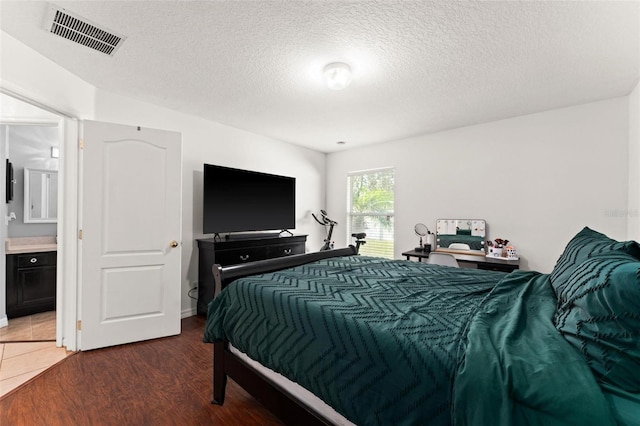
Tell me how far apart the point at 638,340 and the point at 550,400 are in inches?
12.3

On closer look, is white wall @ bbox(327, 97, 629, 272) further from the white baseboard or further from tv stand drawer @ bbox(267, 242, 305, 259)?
the white baseboard

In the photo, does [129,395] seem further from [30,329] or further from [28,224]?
[28,224]

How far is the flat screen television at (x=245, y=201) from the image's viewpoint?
339 centimetres

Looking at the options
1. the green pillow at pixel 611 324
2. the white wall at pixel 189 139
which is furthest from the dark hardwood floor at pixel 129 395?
the green pillow at pixel 611 324

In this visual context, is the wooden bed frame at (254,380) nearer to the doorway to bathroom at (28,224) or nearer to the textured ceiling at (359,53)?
the textured ceiling at (359,53)

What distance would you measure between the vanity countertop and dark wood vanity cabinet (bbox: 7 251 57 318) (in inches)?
2.3

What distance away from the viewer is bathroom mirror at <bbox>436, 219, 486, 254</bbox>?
11.9 feet

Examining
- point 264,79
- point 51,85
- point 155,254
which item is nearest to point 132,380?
point 155,254

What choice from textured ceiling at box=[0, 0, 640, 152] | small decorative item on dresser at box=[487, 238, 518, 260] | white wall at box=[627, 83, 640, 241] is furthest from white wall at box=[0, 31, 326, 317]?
white wall at box=[627, 83, 640, 241]

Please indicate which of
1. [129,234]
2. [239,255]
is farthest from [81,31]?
[239,255]

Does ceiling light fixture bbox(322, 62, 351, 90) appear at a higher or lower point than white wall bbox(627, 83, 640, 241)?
higher

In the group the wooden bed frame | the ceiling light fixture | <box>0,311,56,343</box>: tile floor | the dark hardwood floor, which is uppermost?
the ceiling light fixture

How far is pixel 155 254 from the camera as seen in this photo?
9.29ft

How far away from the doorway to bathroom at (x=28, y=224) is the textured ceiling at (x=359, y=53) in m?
1.18
